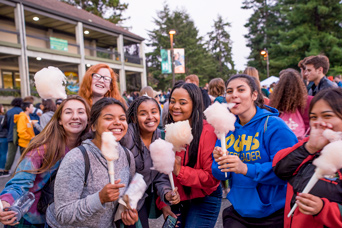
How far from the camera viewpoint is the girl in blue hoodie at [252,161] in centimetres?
189

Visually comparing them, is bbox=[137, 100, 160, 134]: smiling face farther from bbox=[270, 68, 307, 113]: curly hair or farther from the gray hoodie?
bbox=[270, 68, 307, 113]: curly hair

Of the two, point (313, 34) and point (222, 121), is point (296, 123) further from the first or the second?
point (313, 34)

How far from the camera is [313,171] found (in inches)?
62.8

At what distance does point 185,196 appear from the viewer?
2424 millimetres

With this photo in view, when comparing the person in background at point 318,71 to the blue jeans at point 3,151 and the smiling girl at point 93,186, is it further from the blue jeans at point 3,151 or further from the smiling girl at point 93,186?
the blue jeans at point 3,151

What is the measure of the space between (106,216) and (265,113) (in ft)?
4.91

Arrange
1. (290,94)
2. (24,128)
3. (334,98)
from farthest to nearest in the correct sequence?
(24,128) < (290,94) < (334,98)

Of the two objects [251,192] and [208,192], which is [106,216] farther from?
[251,192]

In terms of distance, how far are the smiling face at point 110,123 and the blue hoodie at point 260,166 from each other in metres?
0.87

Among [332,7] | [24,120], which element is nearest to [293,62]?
[332,7]

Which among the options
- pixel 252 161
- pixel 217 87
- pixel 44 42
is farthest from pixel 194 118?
pixel 44 42

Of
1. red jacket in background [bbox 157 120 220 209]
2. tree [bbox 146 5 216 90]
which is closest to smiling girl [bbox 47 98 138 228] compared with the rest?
red jacket in background [bbox 157 120 220 209]

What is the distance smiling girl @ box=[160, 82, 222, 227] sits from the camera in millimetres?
2307

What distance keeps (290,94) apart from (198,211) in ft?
6.82
